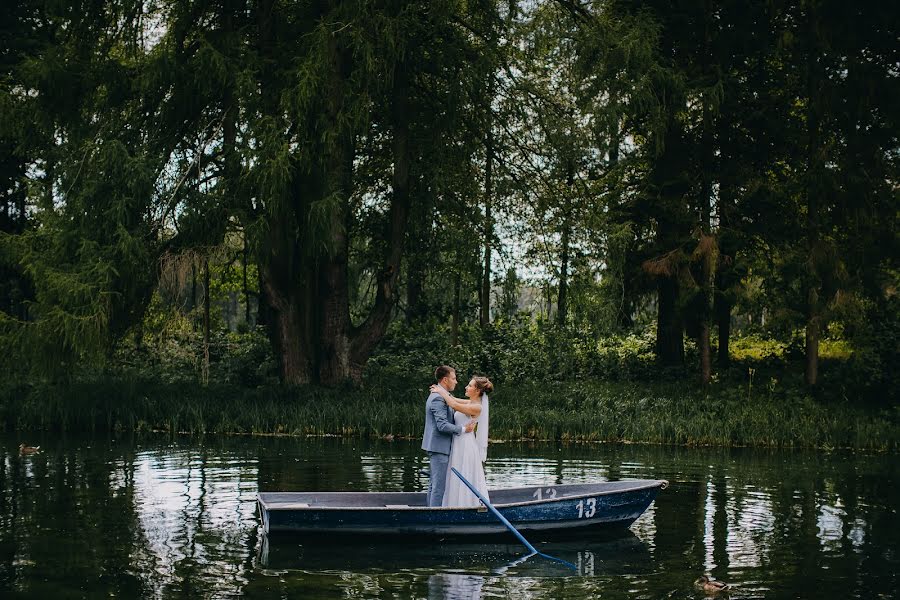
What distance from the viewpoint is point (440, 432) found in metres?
12.3

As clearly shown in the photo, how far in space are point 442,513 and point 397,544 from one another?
0.60 m

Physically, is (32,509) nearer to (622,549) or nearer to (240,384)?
(622,549)

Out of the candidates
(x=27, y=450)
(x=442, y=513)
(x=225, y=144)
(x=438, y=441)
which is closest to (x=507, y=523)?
(x=442, y=513)

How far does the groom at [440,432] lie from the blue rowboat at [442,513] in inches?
22.4

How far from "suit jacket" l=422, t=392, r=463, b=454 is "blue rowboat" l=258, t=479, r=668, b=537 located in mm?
A: 813

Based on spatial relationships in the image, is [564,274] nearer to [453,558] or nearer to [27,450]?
[27,450]

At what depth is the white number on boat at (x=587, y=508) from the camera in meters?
12.1

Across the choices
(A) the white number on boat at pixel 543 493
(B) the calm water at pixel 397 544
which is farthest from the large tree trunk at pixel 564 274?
(A) the white number on boat at pixel 543 493

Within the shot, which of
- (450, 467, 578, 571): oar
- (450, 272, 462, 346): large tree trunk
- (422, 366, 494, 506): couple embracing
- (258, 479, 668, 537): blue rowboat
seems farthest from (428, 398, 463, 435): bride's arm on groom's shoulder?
(450, 272, 462, 346): large tree trunk

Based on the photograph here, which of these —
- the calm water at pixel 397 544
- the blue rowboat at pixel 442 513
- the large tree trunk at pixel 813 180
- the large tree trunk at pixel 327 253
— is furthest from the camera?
the large tree trunk at pixel 813 180

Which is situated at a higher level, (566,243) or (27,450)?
(566,243)

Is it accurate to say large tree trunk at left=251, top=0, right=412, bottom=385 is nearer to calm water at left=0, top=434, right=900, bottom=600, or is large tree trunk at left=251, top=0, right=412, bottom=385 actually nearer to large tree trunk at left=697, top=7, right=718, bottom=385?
calm water at left=0, top=434, right=900, bottom=600

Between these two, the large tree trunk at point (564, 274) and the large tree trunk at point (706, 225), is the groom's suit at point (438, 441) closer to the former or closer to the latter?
the large tree trunk at point (564, 274)

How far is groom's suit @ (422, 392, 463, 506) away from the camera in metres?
12.3
